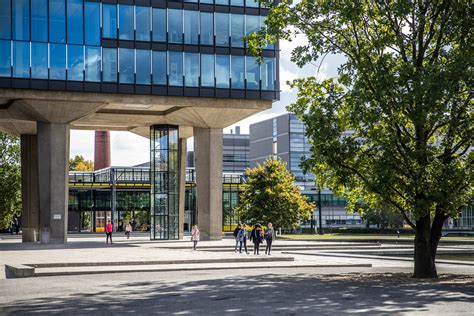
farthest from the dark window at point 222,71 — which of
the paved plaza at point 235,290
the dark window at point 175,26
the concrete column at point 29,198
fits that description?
the paved plaza at point 235,290

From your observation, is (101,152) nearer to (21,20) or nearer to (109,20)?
(109,20)

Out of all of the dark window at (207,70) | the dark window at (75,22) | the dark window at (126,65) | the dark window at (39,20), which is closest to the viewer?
the dark window at (39,20)

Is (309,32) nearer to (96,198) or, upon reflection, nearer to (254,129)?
(96,198)

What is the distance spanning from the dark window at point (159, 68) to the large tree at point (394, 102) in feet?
87.7

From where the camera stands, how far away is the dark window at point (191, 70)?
5601 cm

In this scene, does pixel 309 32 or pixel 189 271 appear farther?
pixel 189 271

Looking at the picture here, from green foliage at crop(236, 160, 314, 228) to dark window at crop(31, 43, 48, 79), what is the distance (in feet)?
102

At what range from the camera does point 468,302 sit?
1897 centimetres

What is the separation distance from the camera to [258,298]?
775 inches

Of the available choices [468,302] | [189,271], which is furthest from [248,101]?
[468,302]

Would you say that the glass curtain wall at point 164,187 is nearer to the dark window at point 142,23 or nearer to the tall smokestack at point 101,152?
the dark window at point 142,23

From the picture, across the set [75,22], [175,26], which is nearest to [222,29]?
[175,26]

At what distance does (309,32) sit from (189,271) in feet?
34.4

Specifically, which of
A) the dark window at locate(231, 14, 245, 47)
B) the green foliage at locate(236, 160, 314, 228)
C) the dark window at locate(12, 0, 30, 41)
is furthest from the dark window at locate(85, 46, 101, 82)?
the green foliage at locate(236, 160, 314, 228)
